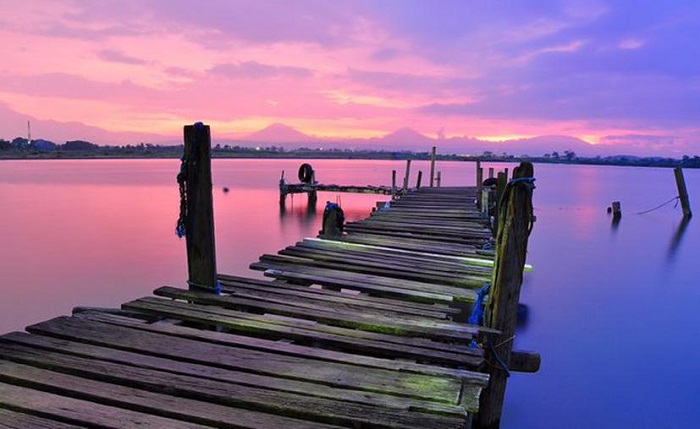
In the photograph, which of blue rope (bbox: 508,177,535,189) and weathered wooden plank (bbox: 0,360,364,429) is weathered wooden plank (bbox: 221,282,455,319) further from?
weathered wooden plank (bbox: 0,360,364,429)

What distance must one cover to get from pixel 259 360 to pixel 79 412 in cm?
126

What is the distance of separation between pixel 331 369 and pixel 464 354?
3.76 ft

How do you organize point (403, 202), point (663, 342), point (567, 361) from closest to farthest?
point (567, 361) → point (663, 342) → point (403, 202)

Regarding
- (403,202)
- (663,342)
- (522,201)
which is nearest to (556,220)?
(403,202)

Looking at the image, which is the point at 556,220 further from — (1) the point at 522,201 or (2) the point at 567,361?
(1) the point at 522,201

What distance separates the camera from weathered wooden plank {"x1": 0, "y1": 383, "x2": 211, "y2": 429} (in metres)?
3.00

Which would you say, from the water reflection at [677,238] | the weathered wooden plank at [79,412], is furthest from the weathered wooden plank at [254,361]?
the water reflection at [677,238]

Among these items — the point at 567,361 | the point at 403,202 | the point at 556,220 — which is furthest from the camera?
the point at 556,220

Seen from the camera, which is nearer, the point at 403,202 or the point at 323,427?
the point at 323,427

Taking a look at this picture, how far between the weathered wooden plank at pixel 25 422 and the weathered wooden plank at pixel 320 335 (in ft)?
5.26

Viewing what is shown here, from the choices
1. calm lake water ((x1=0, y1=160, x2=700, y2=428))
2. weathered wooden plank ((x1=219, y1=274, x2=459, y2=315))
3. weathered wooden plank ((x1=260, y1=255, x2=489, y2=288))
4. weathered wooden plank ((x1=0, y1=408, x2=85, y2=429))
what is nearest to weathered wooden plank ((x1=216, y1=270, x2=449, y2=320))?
weathered wooden plank ((x1=219, y1=274, x2=459, y2=315))

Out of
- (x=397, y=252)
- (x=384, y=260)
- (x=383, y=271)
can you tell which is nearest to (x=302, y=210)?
(x=397, y=252)

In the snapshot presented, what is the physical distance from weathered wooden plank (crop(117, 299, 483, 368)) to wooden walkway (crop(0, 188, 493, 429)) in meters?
0.01

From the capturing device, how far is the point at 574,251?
71.6 ft
